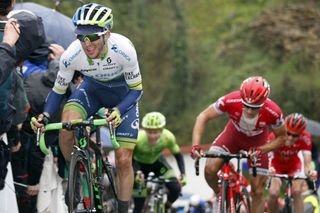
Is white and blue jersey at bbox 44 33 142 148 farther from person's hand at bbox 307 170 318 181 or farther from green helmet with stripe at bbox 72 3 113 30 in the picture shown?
person's hand at bbox 307 170 318 181

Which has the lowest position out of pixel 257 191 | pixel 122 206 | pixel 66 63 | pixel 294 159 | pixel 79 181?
pixel 122 206

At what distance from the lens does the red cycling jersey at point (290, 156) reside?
53.2 feet

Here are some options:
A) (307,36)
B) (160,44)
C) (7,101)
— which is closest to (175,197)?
(7,101)

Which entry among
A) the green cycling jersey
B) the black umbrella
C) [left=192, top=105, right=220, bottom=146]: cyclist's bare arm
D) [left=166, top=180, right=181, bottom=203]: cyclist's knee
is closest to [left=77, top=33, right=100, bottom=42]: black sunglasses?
[left=192, top=105, right=220, bottom=146]: cyclist's bare arm

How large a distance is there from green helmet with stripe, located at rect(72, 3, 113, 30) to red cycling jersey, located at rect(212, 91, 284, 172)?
9.06 ft

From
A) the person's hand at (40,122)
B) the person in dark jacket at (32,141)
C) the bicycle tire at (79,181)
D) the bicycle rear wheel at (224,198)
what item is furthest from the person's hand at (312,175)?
the person's hand at (40,122)

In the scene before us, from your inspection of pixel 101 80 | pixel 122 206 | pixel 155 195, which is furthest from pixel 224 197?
pixel 155 195

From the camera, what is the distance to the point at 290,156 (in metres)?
16.4

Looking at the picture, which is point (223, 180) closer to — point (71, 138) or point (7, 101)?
point (71, 138)

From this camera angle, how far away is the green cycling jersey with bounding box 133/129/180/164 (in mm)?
16219

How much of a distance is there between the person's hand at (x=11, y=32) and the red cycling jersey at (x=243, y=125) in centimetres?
405

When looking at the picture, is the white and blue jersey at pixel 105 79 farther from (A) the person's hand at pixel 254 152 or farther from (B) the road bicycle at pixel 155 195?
(B) the road bicycle at pixel 155 195

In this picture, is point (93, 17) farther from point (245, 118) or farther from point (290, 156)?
point (290, 156)

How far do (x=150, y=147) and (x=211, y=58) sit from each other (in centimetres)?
3546
